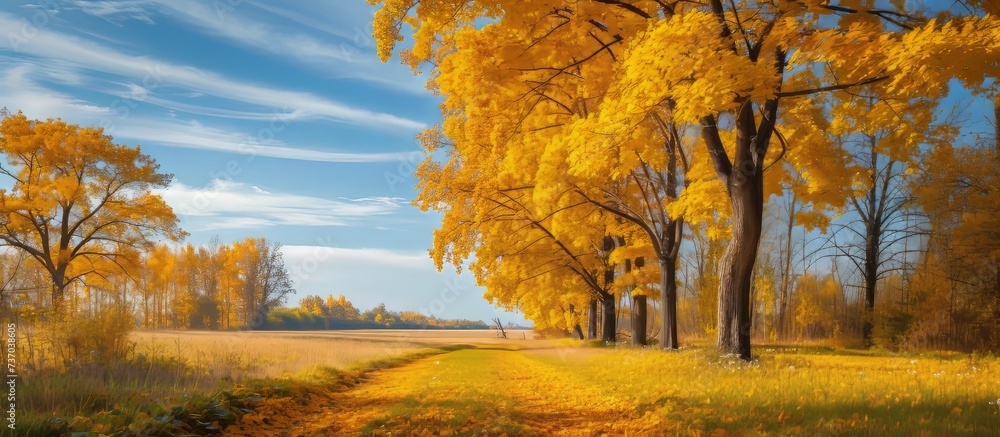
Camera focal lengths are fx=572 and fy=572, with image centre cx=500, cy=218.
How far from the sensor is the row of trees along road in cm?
902

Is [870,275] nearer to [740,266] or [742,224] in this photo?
[740,266]

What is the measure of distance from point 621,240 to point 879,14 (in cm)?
1261

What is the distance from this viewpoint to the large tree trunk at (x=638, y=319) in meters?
21.7

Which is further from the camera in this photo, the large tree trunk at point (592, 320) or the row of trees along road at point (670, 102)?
the large tree trunk at point (592, 320)

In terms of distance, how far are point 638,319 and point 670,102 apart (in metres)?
9.98

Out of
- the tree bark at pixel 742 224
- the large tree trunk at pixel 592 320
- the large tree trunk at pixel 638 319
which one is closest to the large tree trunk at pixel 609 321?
the large tree trunk at pixel 592 320

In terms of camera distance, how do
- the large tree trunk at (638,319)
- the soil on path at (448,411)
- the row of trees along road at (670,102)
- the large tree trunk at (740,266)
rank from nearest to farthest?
the soil on path at (448,411), the row of trees along road at (670,102), the large tree trunk at (740,266), the large tree trunk at (638,319)

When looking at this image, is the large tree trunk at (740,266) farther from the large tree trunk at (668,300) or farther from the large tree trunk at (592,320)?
the large tree trunk at (592,320)

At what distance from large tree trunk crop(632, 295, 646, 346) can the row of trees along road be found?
0.67 metres

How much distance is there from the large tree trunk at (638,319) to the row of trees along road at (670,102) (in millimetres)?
668

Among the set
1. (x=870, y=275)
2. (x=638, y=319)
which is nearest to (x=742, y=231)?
(x=638, y=319)

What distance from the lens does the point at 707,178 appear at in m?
15.6

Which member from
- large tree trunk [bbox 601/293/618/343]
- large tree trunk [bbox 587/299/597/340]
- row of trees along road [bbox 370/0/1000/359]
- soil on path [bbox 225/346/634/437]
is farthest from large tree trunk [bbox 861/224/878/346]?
Result: soil on path [bbox 225/346/634/437]

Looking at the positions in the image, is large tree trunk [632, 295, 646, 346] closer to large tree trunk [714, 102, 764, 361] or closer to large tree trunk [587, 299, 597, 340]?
large tree trunk [714, 102, 764, 361]
